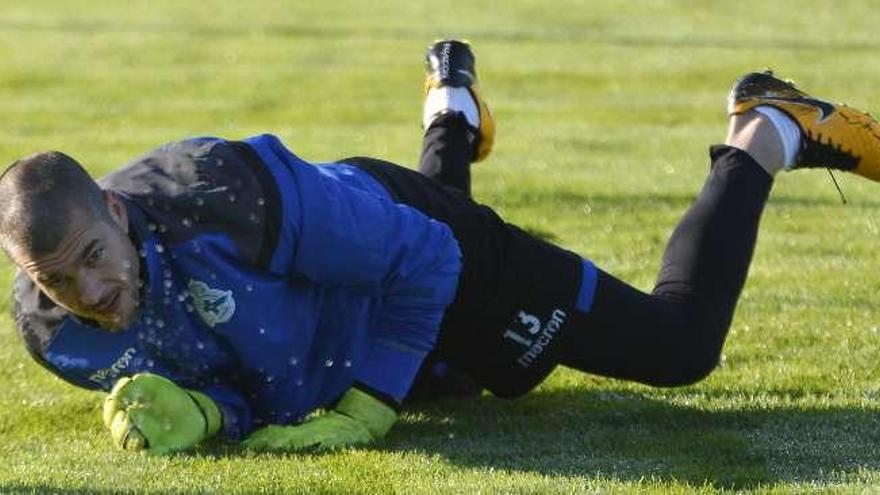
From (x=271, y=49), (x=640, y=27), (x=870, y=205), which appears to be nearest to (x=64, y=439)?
(x=870, y=205)

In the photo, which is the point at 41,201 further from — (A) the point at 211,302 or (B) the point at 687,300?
(B) the point at 687,300

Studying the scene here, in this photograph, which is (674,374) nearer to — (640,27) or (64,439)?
(64,439)

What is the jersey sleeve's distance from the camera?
5.36 m

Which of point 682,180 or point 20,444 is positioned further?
point 682,180

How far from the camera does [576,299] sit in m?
6.02

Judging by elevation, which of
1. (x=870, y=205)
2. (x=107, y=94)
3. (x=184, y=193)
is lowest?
(x=107, y=94)

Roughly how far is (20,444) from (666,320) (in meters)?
2.20

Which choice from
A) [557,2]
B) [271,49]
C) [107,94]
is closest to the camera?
[107,94]

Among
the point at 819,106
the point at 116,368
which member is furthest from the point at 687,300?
the point at 116,368

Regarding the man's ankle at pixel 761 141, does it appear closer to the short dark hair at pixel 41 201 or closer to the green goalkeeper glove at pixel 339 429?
the green goalkeeper glove at pixel 339 429

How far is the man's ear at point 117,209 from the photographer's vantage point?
516 cm

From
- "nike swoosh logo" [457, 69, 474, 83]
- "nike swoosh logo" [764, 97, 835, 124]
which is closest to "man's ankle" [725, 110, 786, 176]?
"nike swoosh logo" [764, 97, 835, 124]

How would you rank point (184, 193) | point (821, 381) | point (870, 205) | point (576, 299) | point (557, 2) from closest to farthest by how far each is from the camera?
point (184, 193) < point (576, 299) < point (821, 381) < point (870, 205) < point (557, 2)

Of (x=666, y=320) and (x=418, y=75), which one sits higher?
(x=666, y=320)
